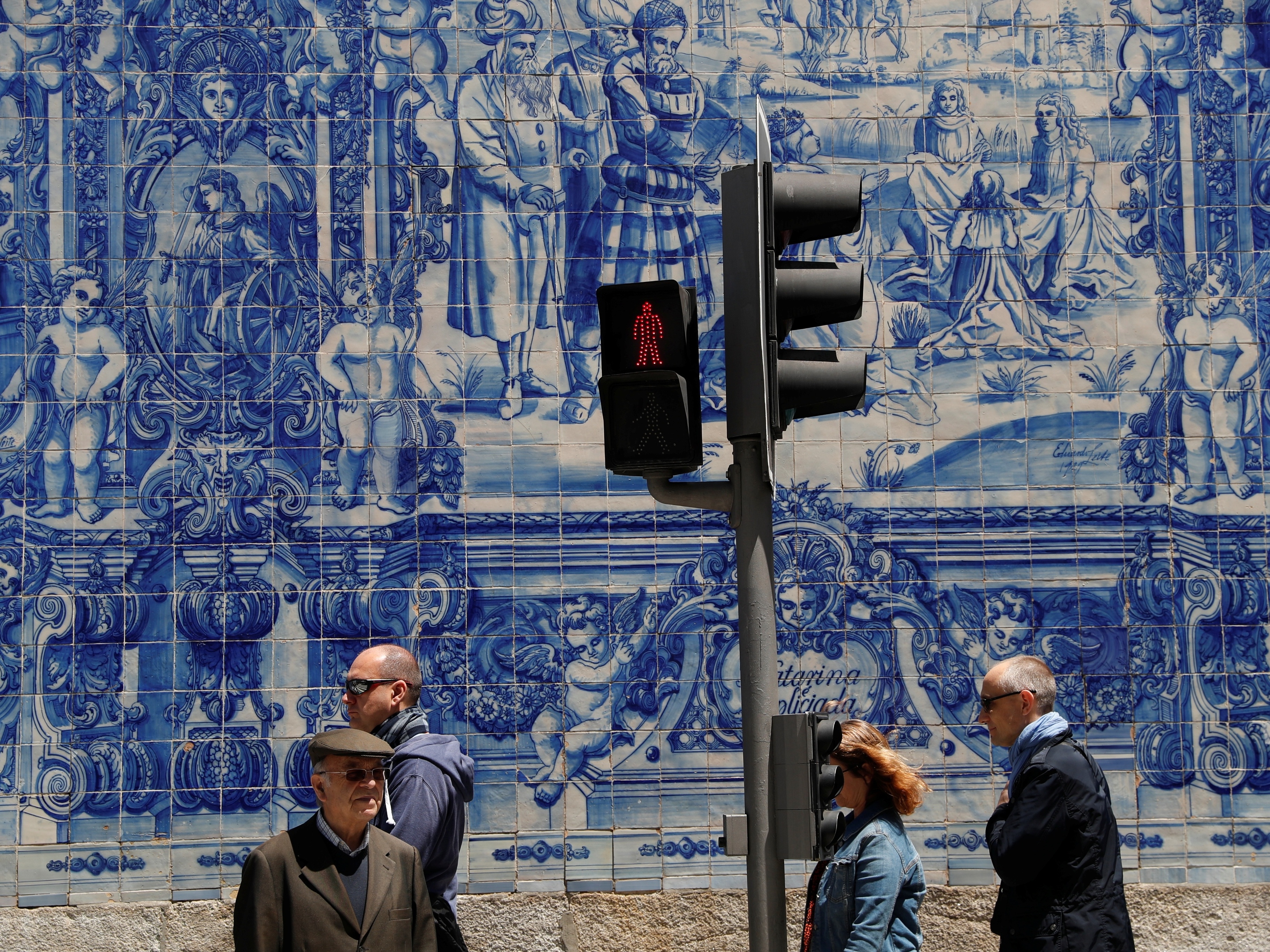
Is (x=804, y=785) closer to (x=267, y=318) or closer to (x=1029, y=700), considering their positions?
(x=1029, y=700)

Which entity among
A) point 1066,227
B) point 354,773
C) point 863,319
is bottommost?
point 354,773

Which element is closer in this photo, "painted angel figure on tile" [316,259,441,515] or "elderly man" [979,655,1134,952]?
"elderly man" [979,655,1134,952]

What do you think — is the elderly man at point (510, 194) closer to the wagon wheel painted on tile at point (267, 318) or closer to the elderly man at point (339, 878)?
the wagon wheel painted on tile at point (267, 318)

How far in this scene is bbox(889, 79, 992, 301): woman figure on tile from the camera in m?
7.62

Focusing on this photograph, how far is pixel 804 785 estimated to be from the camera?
4254 mm

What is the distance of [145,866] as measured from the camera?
7062 mm

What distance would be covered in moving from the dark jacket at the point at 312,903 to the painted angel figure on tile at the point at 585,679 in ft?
9.37

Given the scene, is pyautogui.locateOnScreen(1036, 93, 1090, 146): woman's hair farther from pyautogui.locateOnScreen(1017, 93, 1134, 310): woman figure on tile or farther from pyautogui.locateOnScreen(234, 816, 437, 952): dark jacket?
pyautogui.locateOnScreen(234, 816, 437, 952): dark jacket

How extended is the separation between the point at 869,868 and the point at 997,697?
3.66 ft

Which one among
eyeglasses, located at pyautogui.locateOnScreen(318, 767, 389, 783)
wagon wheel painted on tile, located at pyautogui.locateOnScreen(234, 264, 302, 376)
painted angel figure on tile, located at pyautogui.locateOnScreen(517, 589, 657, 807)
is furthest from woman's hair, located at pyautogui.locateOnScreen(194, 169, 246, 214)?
eyeglasses, located at pyautogui.locateOnScreen(318, 767, 389, 783)

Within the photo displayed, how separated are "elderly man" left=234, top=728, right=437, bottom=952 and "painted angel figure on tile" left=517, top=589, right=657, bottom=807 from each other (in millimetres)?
2762

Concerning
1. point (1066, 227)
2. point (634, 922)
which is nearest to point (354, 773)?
point (634, 922)

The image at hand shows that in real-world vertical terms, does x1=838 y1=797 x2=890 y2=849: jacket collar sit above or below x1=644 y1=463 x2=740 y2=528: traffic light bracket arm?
below

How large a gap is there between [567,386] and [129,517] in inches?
92.9
